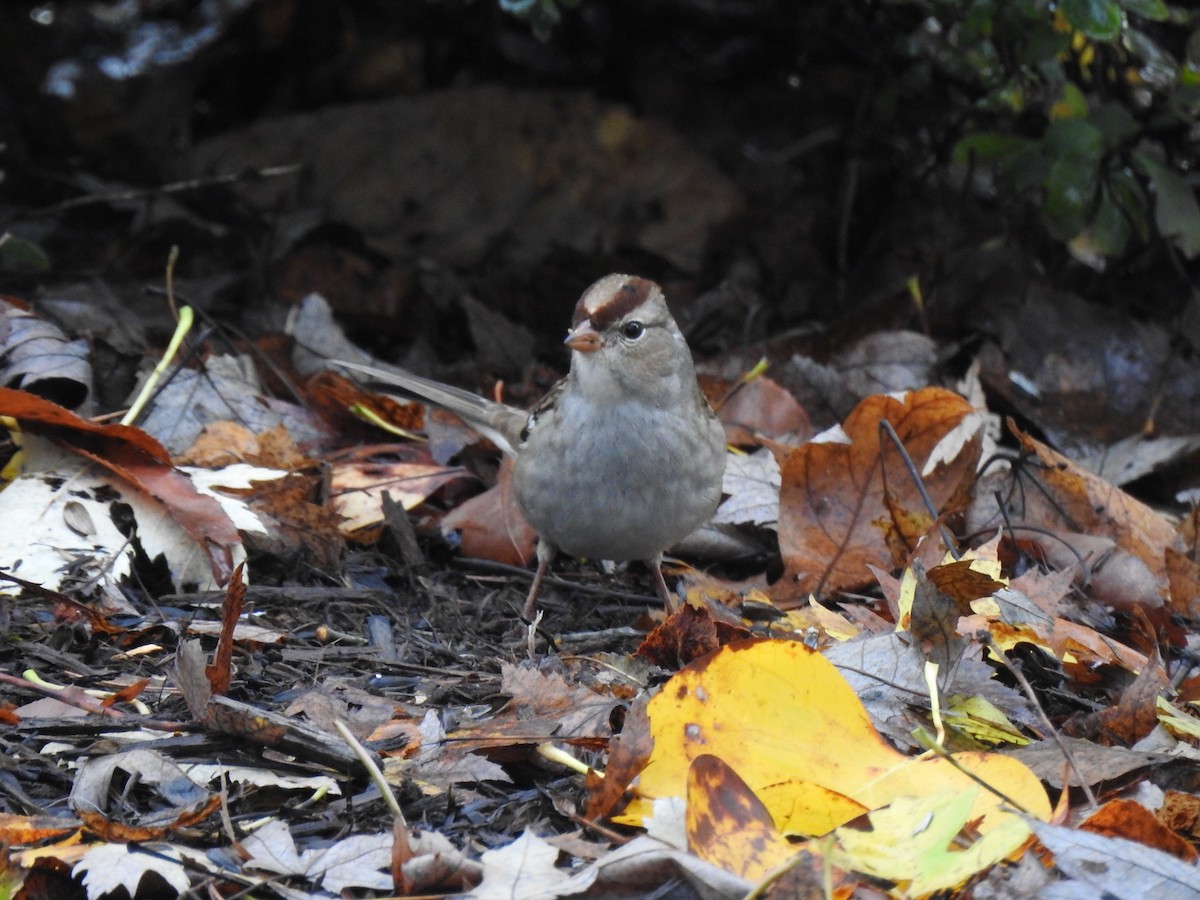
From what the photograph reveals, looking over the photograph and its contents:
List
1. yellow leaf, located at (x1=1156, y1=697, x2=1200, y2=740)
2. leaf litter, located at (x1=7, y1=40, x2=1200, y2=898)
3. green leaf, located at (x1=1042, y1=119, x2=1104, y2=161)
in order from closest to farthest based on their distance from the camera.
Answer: leaf litter, located at (x1=7, y1=40, x2=1200, y2=898)
yellow leaf, located at (x1=1156, y1=697, x2=1200, y2=740)
green leaf, located at (x1=1042, y1=119, x2=1104, y2=161)

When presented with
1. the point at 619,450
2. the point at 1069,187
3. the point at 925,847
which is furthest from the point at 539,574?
the point at 1069,187

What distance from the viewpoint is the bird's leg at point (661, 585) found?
3.69 m

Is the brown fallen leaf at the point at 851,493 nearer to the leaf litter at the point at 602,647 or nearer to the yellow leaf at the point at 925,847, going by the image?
the leaf litter at the point at 602,647

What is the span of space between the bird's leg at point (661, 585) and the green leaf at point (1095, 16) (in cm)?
184

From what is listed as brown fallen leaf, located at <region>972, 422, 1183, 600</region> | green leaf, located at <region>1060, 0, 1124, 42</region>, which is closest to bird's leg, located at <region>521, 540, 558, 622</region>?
brown fallen leaf, located at <region>972, 422, 1183, 600</region>

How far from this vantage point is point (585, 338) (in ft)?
11.6

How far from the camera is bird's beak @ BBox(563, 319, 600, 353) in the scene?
3520 mm

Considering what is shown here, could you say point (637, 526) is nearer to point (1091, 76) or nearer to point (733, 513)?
point (733, 513)

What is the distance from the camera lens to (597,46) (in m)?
6.44

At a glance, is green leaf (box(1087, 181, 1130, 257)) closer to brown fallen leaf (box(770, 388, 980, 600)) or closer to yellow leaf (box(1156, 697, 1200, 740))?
brown fallen leaf (box(770, 388, 980, 600))

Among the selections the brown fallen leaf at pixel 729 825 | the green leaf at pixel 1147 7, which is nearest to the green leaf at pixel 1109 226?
the green leaf at pixel 1147 7

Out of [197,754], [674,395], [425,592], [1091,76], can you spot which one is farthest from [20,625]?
[1091,76]

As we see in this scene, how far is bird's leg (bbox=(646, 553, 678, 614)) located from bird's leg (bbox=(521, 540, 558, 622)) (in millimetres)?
282

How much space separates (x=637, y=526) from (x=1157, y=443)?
79.9 inches
